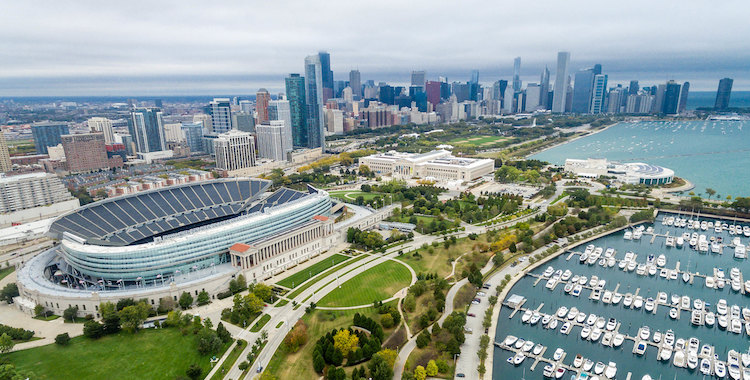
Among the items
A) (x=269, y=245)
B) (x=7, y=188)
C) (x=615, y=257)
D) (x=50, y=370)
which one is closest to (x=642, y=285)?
(x=615, y=257)

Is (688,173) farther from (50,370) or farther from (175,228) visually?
(50,370)

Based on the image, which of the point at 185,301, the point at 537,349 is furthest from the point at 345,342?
the point at 185,301

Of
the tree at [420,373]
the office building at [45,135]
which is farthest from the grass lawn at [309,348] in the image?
the office building at [45,135]

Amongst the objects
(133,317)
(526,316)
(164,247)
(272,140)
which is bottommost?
(526,316)

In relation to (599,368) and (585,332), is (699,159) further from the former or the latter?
(599,368)

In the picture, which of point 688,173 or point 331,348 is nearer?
point 331,348
